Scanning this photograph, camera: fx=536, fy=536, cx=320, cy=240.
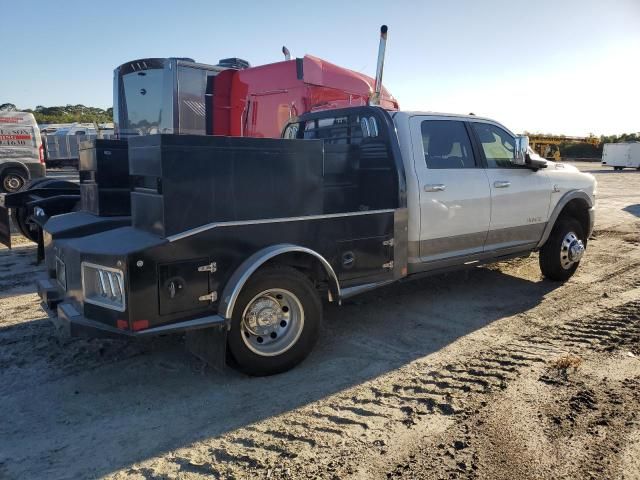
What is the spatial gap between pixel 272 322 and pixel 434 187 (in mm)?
2161

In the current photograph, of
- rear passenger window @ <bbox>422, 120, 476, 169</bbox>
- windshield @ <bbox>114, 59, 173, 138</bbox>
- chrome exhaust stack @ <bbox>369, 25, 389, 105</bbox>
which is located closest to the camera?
rear passenger window @ <bbox>422, 120, 476, 169</bbox>

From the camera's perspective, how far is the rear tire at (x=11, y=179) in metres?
16.3

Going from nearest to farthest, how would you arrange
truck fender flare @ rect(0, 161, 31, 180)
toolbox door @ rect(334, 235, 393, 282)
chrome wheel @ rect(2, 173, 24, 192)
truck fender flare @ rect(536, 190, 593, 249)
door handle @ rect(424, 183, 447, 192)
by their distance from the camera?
toolbox door @ rect(334, 235, 393, 282) → door handle @ rect(424, 183, 447, 192) → truck fender flare @ rect(536, 190, 593, 249) → truck fender flare @ rect(0, 161, 31, 180) → chrome wheel @ rect(2, 173, 24, 192)

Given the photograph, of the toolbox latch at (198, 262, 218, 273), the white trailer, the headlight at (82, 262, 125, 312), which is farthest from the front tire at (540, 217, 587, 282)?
the white trailer

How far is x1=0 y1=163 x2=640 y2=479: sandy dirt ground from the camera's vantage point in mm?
2914

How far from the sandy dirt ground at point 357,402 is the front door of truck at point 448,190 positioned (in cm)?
76

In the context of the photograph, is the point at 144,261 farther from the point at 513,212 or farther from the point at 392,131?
the point at 513,212

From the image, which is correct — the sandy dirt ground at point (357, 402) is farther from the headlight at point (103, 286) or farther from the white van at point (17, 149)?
the white van at point (17, 149)

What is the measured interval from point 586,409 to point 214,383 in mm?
2537

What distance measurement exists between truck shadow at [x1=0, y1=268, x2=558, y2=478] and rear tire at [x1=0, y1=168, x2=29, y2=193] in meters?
13.4

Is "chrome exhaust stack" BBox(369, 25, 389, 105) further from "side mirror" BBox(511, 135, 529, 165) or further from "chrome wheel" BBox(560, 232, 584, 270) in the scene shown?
"chrome wheel" BBox(560, 232, 584, 270)

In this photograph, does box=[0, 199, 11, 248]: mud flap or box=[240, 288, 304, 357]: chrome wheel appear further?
box=[0, 199, 11, 248]: mud flap

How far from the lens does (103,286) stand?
11.6 feet

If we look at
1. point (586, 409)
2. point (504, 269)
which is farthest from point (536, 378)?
point (504, 269)
